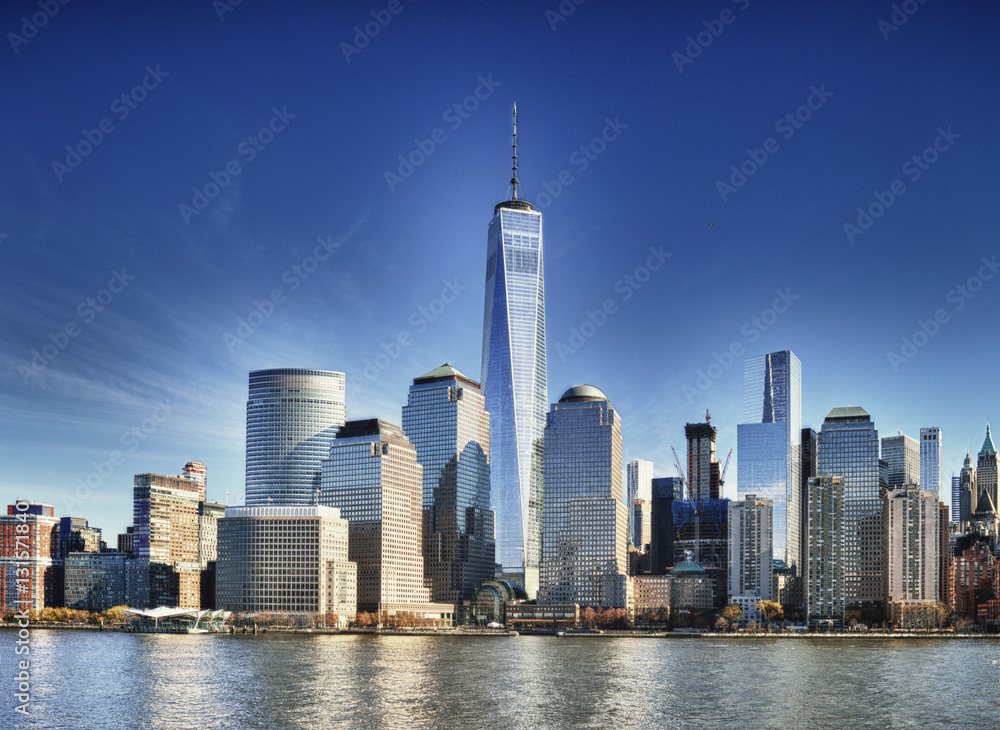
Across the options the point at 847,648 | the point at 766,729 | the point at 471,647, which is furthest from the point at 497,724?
the point at 847,648

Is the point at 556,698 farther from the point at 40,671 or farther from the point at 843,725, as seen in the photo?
the point at 40,671

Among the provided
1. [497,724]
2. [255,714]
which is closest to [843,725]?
[497,724]

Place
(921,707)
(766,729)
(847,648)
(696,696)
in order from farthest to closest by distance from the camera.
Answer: (847,648) < (696,696) < (921,707) < (766,729)

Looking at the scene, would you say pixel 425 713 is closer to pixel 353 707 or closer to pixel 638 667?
pixel 353 707

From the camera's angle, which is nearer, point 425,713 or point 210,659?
point 425,713

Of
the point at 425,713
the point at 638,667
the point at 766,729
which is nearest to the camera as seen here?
the point at 766,729

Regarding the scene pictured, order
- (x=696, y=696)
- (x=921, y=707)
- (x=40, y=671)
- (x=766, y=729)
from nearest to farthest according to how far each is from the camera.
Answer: (x=766, y=729) < (x=921, y=707) < (x=696, y=696) < (x=40, y=671)
